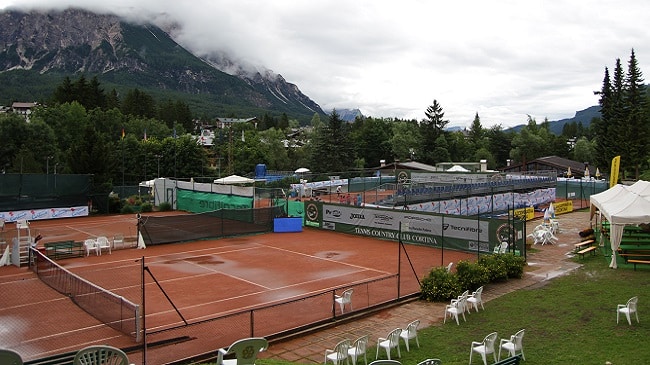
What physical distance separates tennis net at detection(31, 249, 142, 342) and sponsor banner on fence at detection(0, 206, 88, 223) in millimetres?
21596

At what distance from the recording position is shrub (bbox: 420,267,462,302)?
18.1m

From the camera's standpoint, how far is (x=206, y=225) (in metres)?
33.3

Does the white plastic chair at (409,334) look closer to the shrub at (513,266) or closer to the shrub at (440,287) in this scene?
the shrub at (440,287)

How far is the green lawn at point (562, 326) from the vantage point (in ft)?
40.2

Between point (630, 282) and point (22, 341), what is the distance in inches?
787

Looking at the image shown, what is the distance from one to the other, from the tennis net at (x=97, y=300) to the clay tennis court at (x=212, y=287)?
256mm

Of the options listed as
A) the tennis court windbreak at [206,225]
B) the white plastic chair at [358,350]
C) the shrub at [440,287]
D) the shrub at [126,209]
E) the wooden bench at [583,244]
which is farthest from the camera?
the shrub at [126,209]

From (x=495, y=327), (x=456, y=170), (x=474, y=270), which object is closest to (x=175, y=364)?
(x=495, y=327)

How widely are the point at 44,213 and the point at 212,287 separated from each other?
28.4m

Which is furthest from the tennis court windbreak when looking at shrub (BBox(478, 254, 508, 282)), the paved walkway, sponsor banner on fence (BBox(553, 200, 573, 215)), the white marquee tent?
sponsor banner on fence (BBox(553, 200, 573, 215))

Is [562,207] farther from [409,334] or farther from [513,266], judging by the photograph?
[409,334]

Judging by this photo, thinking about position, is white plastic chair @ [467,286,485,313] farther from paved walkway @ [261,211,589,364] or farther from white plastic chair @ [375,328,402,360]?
white plastic chair @ [375,328,402,360]

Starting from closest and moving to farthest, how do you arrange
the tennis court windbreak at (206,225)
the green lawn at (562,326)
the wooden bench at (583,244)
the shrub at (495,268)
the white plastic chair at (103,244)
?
the green lawn at (562,326)
the shrub at (495,268)
the wooden bench at (583,244)
the white plastic chair at (103,244)
the tennis court windbreak at (206,225)

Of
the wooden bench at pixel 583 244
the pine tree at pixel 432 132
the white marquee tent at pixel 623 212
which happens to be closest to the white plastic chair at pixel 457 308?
the white marquee tent at pixel 623 212
